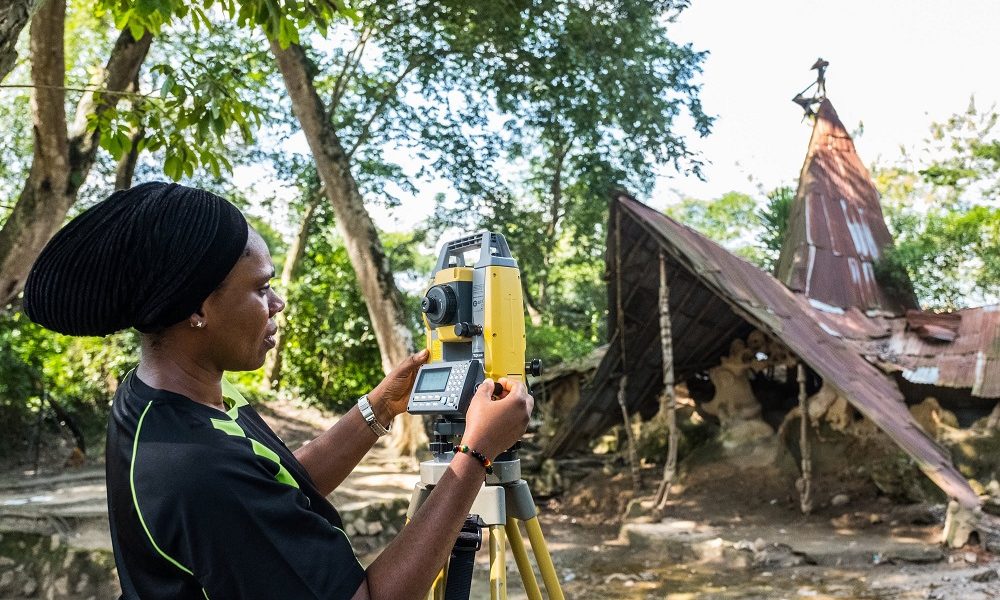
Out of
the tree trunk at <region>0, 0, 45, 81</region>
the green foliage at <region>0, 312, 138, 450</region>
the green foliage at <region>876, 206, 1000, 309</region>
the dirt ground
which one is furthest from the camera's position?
the green foliage at <region>876, 206, 1000, 309</region>

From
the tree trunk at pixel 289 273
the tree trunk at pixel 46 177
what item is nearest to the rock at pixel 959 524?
the tree trunk at pixel 46 177

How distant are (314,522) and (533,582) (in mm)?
996

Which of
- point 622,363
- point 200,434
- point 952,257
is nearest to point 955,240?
point 952,257

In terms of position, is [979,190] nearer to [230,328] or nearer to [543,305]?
[543,305]

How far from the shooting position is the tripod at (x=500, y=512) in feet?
6.17

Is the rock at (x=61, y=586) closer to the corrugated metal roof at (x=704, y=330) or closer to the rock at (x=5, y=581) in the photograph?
the rock at (x=5, y=581)

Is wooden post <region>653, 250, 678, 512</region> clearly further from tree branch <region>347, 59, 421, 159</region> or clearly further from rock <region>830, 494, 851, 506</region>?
tree branch <region>347, 59, 421, 159</region>

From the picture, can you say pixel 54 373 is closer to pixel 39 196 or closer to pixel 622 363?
pixel 39 196

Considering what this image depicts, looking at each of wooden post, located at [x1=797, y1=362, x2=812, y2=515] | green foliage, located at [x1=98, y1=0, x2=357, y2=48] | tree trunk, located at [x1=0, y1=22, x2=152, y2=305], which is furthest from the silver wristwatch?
wooden post, located at [x1=797, y1=362, x2=812, y2=515]

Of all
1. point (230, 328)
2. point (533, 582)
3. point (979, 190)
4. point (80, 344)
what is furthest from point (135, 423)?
point (979, 190)

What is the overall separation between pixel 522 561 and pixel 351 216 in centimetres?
758

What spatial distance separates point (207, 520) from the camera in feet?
3.44

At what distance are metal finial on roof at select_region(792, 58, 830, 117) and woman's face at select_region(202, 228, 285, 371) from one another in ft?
44.3

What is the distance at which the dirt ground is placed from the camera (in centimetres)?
571
